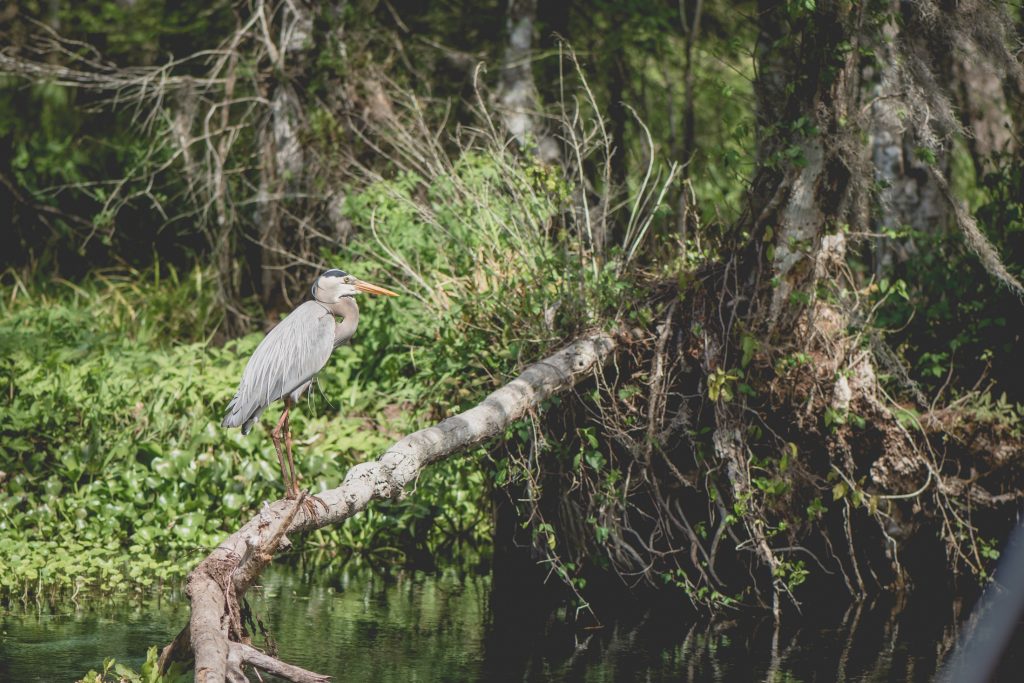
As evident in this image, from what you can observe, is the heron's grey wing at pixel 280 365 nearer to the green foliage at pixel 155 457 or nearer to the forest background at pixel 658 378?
the forest background at pixel 658 378

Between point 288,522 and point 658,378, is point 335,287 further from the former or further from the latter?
point 288,522

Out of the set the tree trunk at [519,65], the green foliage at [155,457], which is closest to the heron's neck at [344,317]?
the green foliage at [155,457]

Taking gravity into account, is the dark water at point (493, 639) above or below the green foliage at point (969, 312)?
below

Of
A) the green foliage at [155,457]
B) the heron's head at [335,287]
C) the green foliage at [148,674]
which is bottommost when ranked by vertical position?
the green foliage at [155,457]

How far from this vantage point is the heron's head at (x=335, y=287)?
624cm

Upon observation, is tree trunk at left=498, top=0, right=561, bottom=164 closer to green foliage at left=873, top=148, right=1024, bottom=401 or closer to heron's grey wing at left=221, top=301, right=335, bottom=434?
green foliage at left=873, top=148, right=1024, bottom=401

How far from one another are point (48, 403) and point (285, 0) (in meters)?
4.30

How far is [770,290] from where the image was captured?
6574mm

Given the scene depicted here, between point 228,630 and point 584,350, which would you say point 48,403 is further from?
point 228,630

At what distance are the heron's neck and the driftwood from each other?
94 cm

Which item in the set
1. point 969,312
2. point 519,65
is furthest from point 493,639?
point 519,65

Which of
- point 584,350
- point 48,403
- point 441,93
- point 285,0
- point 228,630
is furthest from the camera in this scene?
point 441,93

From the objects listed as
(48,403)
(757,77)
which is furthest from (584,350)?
(48,403)

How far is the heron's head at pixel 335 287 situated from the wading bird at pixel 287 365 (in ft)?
0.19
